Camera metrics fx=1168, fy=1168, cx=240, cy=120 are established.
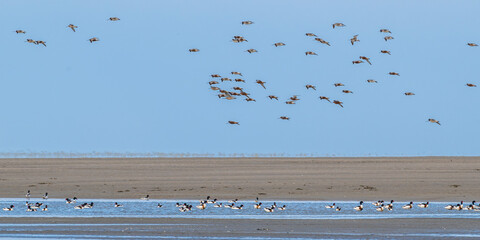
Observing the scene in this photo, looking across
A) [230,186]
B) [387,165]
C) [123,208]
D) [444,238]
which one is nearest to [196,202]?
[123,208]

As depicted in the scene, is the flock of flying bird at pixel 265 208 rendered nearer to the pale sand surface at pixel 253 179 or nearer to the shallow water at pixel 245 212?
the shallow water at pixel 245 212

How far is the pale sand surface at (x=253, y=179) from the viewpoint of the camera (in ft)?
119

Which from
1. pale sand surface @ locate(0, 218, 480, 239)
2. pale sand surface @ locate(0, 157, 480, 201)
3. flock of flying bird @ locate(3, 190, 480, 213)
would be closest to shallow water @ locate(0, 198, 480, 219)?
flock of flying bird @ locate(3, 190, 480, 213)

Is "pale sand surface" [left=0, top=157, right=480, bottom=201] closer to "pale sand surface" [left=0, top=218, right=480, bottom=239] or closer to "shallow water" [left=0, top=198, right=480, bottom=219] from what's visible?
"shallow water" [left=0, top=198, right=480, bottom=219]

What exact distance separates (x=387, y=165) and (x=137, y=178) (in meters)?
12.9

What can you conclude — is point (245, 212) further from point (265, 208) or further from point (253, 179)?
point (253, 179)

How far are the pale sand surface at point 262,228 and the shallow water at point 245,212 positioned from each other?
1039 mm

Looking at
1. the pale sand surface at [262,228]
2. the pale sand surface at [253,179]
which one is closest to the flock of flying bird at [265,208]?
the pale sand surface at [262,228]

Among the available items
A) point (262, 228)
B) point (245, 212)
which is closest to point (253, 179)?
point (245, 212)

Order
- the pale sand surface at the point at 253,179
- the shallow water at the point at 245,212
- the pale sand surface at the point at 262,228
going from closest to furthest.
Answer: the pale sand surface at the point at 262,228
the shallow water at the point at 245,212
the pale sand surface at the point at 253,179

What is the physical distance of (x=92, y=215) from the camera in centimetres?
2923

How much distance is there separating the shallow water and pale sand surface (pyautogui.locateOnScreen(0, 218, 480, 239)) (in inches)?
40.9

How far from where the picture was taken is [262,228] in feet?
84.5

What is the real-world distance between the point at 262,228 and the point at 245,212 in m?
4.31
